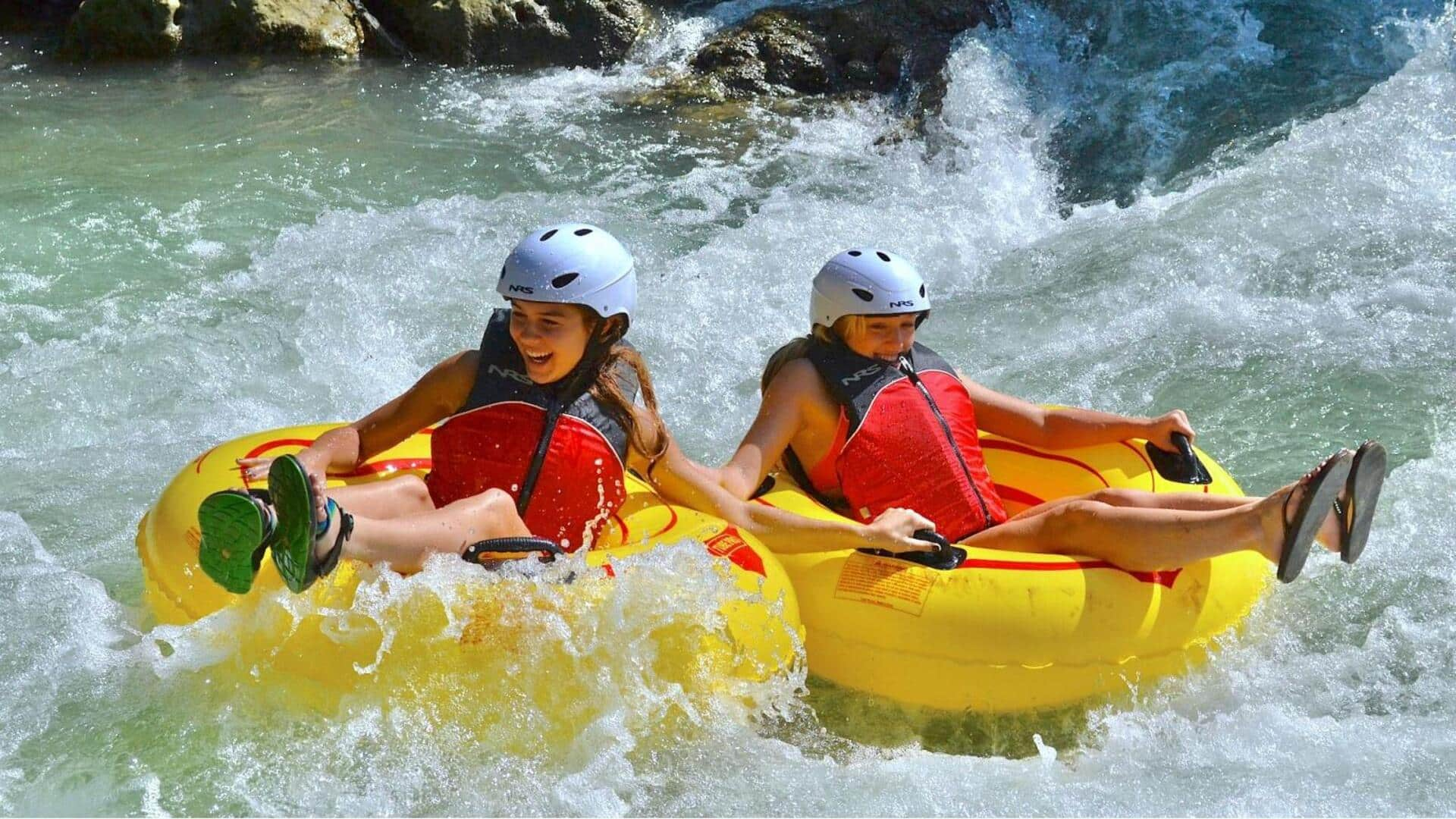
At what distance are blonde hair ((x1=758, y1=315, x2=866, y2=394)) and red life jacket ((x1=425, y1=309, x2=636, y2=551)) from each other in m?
0.64

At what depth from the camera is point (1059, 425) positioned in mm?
4875

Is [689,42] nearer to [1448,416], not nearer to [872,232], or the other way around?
[872,232]

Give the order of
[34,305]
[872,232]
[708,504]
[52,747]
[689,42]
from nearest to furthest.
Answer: [52,747] → [708,504] → [34,305] → [872,232] → [689,42]

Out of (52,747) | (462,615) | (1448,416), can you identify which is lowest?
(52,747)

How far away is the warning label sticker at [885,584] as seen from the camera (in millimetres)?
4086

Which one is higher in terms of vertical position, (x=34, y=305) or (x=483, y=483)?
(x=483, y=483)

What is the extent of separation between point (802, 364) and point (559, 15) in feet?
24.0

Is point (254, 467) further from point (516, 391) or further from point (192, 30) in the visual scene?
point (192, 30)

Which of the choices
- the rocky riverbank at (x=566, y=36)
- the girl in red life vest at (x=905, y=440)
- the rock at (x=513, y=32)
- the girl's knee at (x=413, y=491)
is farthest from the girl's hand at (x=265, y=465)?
the rock at (x=513, y=32)

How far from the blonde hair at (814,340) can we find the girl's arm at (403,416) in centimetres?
95

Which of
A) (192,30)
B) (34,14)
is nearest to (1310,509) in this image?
(192,30)

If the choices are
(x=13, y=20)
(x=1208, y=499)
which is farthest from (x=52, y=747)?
(x=13, y=20)

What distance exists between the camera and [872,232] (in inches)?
328

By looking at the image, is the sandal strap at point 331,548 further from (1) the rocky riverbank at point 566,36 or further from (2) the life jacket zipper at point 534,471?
(1) the rocky riverbank at point 566,36
